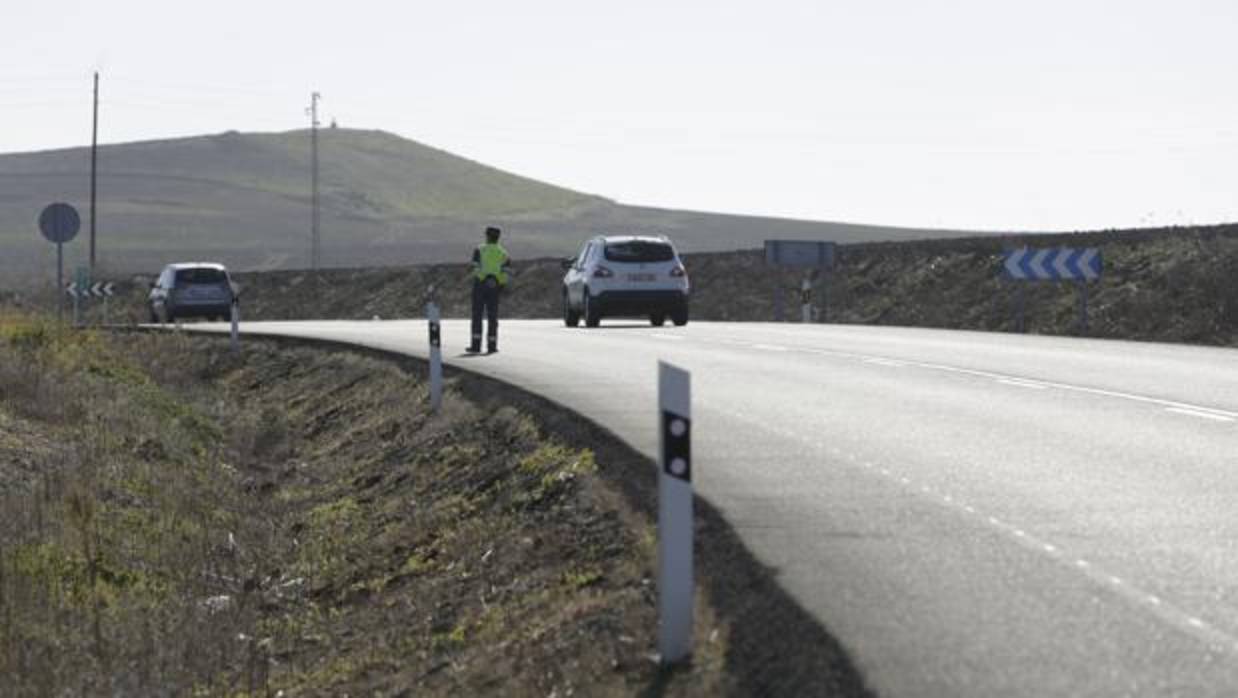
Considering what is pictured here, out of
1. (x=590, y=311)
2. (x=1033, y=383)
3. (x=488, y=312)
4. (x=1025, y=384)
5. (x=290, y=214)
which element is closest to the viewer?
(x=1025, y=384)

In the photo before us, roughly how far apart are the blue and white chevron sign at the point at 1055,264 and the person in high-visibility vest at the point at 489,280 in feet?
36.1

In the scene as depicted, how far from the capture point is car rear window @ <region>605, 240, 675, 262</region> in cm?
3616

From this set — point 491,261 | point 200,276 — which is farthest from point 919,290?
point 491,261

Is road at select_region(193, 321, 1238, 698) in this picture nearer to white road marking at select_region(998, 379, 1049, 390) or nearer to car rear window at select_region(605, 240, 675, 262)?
white road marking at select_region(998, 379, 1049, 390)

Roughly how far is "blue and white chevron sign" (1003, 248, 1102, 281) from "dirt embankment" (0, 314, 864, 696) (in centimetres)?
1481

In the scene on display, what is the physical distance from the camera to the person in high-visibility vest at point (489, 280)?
27172mm

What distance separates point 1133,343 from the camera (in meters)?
28.9

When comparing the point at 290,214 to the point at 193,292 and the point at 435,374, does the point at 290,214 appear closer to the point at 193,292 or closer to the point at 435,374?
the point at 193,292

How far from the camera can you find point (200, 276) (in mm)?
47156

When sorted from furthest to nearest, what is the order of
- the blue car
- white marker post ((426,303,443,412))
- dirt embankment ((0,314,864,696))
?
the blue car < white marker post ((426,303,443,412)) < dirt embankment ((0,314,864,696))

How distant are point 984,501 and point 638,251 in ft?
82.9

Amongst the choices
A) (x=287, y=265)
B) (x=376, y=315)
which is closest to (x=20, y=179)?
(x=287, y=265)

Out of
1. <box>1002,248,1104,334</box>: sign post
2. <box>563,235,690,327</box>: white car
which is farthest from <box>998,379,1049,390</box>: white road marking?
<box>563,235,690,327</box>: white car

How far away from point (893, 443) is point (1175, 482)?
268 cm
